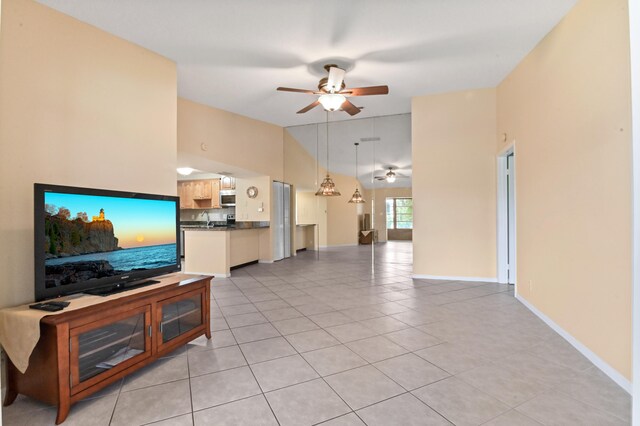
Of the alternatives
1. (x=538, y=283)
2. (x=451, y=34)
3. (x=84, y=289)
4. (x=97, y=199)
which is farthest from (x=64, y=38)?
(x=538, y=283)

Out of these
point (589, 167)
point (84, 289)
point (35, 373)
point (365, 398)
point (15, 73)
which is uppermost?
point (15, 73)

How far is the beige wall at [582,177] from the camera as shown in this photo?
84.4 inches

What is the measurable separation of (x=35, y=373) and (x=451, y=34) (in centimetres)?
456

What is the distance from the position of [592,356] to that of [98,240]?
12.9 ft

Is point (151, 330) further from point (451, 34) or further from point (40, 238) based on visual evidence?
point (451, 34)

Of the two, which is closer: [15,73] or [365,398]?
[365,398]

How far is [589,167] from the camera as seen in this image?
8.12 feet

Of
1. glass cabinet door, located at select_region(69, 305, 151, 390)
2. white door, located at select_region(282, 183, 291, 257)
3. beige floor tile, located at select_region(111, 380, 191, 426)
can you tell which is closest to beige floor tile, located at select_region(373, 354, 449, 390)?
beige floor tile, located at select_region(111, 380, 191, 426)

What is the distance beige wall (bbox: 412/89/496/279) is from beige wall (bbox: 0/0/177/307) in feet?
13.1

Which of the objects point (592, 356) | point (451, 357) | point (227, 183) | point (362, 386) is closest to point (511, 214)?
point (592, 356)

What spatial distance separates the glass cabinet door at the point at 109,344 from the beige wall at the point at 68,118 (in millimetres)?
858

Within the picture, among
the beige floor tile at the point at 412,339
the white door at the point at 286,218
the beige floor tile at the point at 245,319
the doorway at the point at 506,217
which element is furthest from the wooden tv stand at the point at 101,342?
the white door at the point at 286,218

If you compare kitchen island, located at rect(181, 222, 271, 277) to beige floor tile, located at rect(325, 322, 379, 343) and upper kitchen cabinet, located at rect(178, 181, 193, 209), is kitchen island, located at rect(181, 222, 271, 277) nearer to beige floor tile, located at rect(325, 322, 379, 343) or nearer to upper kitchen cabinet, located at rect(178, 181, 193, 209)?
beige floor tile, located at rect(325, 322, 379, 343)

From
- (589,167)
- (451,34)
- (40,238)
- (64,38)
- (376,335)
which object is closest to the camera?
(40,238)
